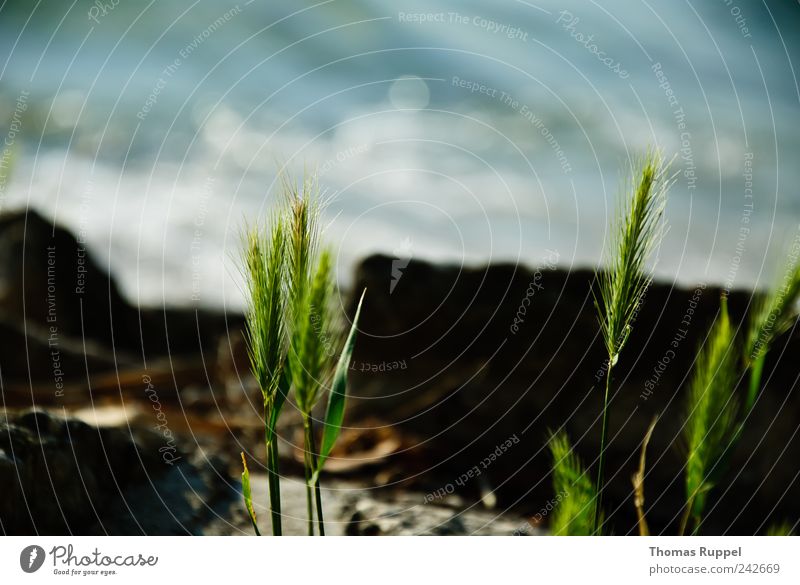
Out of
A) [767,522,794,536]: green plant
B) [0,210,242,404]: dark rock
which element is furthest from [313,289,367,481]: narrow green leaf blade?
[0,210,242,404]: dark rock

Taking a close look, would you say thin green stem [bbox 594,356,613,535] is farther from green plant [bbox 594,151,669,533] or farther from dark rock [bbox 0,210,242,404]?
dark rock [bbox 0,210,242,404]

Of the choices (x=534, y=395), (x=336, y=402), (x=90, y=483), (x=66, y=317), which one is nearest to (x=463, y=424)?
Result: (x=534, y=395)

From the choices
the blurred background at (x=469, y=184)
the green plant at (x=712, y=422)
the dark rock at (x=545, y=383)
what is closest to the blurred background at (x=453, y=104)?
the blurred background at (x=469, y=184)

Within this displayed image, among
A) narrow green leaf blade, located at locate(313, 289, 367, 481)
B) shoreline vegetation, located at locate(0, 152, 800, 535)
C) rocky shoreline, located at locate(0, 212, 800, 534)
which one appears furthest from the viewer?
shoreline vegetation, located at locate(0, 152, 800, 535)

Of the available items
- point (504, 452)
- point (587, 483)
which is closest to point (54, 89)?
point (504, 452)

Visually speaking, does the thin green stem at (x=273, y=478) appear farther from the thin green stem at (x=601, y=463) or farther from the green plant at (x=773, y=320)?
the green plant at (x=773, y=320)

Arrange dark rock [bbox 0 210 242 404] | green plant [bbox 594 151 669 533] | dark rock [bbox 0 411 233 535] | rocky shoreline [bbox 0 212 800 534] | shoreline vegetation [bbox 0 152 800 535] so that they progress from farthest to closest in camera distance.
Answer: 1. dark rock [bbox 0 210 242 404]
2. shoreline vegetation [bbox 0 152 800 535]
3. rocky shoreline [bbox 0 212 800 534]
4. dark rock [bbox 0 411 233 535]
5. green plant [bbox 594 151 669 533]
